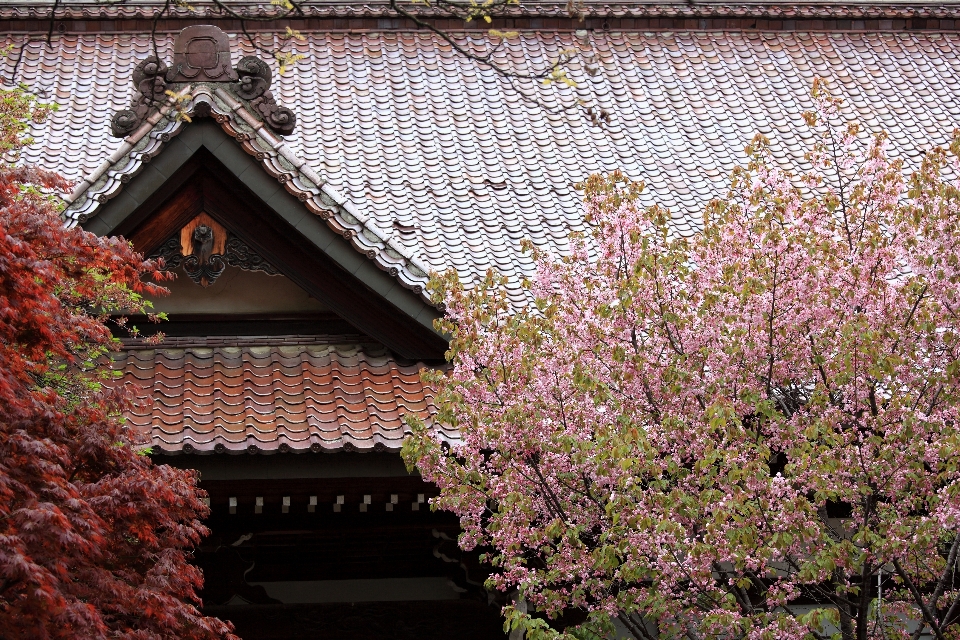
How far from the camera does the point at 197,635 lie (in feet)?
15.5

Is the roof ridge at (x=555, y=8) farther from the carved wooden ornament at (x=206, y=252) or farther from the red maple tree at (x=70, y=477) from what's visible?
the red maple tree at (x=70, y=477)

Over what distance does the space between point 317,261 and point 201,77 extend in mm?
1306

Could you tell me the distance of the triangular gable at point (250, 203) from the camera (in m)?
6.84

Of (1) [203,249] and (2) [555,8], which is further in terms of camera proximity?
(2) [555,8]

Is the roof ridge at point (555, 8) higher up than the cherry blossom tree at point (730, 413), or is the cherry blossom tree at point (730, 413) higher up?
the roof ridge at point (555, 8)

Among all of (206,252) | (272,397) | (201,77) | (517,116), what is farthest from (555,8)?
(272,397)

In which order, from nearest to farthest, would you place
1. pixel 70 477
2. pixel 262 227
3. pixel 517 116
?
pixel 70 477 → pixel 262 227 → pixel 517 116

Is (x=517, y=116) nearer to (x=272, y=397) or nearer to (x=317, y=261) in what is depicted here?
(x=317, y=261)

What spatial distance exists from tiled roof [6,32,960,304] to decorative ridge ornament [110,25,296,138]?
68.7 inches

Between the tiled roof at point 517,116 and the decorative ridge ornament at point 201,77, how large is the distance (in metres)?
1.74

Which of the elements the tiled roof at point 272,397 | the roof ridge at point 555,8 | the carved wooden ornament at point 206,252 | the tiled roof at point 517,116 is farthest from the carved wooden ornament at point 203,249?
the roof ridge at point 555,8

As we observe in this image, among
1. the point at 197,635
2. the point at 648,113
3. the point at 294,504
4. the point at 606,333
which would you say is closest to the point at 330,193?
the point at 294,504

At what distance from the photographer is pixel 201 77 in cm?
705

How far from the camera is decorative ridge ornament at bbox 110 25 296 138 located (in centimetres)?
701
